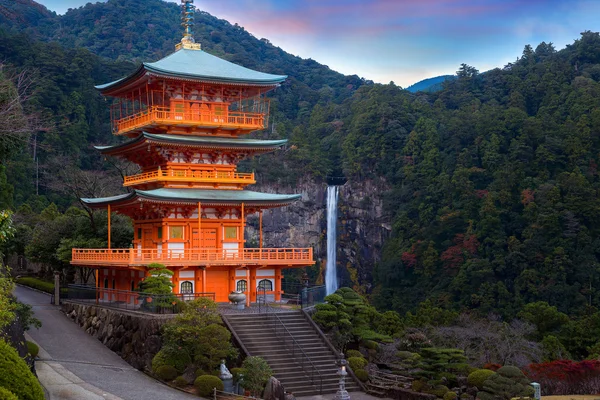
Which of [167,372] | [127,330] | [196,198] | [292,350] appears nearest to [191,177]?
[196,198]

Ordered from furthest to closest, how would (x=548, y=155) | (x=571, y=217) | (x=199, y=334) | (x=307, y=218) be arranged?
(x=307, y=218) < (x=548, y=155) < (x=571, y=217) < (x=199, y=334)

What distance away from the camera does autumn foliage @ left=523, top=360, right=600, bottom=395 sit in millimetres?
24453

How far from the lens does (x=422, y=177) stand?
7650 cm

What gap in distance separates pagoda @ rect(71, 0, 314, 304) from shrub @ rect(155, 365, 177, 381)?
584 centimetres

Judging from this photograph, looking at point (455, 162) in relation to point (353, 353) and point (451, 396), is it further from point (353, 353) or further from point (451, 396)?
point (451, 396)

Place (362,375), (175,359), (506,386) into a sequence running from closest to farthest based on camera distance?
1. (506,386)
2. (175,359)
3. (362,375)

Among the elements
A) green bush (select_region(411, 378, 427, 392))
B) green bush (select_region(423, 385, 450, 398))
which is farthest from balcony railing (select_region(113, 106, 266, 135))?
green bush (select_region(423, 385, 450, 398))

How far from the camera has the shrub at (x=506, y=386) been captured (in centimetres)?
2172

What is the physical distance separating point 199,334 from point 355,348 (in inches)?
260

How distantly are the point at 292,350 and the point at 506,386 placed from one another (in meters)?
7.44

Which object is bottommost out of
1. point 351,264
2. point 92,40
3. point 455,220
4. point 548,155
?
point 351,264

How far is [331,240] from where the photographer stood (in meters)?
78.9

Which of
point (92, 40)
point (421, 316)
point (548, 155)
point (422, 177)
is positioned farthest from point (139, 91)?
point (92, 40)

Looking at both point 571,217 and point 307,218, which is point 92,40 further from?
point 571,217
